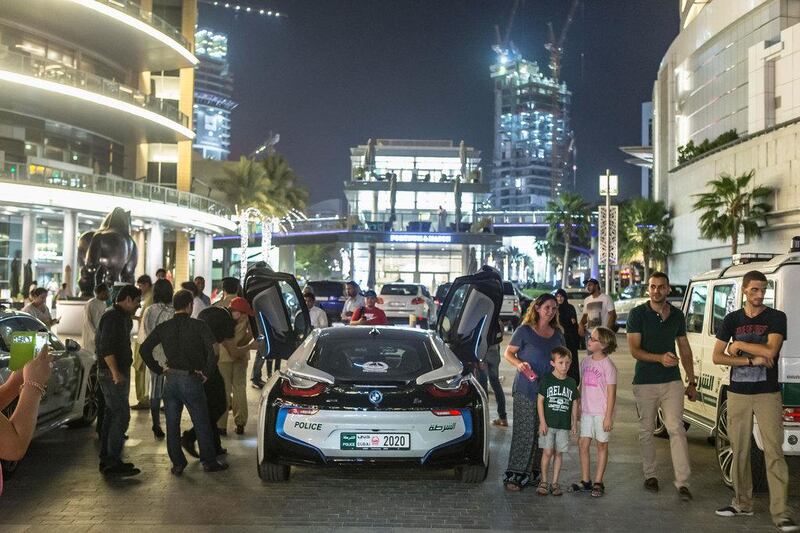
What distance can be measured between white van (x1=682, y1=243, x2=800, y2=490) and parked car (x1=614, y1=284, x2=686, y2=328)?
655 inches

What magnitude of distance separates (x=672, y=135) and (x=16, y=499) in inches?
2515

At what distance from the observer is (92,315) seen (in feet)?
36.2

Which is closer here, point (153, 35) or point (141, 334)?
point (141, 334)

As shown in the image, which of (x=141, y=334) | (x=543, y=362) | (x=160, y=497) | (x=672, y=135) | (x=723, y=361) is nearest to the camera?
(x=723, y=361)

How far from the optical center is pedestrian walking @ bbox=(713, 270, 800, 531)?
621cm

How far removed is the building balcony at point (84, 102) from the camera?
3409 centimetres

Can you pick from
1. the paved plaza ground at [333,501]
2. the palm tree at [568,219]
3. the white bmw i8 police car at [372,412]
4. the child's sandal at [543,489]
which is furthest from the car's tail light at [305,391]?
the palm tree at [568,219]

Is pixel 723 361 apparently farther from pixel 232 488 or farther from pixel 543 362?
pixel 232 488

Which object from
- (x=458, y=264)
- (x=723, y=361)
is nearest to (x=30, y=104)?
(x=723, y=361)

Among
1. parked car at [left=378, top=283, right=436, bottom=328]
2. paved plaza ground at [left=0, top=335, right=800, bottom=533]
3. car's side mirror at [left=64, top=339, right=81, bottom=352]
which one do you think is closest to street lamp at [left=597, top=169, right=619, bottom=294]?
parked car at [left=378, top=283, right=436, bottom=328]

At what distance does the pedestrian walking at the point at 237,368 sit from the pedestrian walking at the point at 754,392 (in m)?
5.53

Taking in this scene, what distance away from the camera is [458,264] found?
74.9 metres

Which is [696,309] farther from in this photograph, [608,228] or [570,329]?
[608,228]

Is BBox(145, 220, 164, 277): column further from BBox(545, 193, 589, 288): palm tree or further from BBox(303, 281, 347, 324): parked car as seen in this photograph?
BBox(545, 193, 589, 288): palm tree
